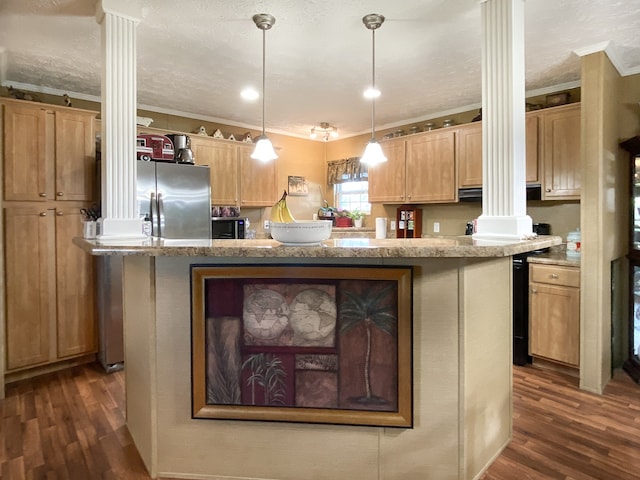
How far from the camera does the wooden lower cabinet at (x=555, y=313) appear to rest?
321 cm

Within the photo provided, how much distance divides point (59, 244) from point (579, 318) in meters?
4.44

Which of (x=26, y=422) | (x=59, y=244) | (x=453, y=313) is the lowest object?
(x=26, y=422)

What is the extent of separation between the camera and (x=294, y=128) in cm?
557

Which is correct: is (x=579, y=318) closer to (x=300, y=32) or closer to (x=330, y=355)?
(x=330, y=355)

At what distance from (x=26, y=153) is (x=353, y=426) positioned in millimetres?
3344

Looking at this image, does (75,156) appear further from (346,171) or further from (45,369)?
(346,171)

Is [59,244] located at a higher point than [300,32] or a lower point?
lower

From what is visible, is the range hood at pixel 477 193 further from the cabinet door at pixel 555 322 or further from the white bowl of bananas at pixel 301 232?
the white bowl of bananas at pixel 301 232

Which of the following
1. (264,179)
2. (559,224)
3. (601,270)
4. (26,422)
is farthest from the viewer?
(264,179)

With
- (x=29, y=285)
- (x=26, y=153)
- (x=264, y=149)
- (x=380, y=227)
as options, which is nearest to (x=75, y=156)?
(x=26, y=153)

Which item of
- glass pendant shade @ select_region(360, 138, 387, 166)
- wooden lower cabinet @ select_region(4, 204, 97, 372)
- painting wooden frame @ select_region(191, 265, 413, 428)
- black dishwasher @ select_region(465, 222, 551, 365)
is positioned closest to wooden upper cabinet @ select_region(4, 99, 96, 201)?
wooden lower cabinet @ select_region(4, 204, 97, 372)

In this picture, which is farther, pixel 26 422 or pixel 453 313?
pixel 26 422

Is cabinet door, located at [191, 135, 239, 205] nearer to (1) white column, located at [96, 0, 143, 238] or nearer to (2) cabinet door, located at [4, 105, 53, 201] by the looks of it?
(2) cabinet door, located at [4, 105, 53, 201]

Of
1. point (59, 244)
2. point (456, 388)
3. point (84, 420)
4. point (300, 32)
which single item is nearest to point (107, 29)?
point (300, 32)
